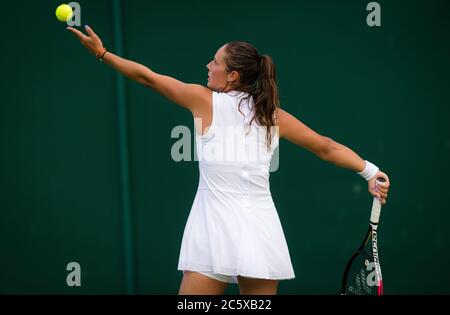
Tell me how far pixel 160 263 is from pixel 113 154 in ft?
2.38

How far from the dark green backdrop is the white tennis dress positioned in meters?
1.62

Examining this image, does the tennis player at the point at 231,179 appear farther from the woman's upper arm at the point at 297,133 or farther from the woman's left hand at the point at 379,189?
the woman's left hand at the point at 379,189

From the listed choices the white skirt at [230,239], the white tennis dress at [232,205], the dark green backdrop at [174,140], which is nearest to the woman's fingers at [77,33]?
the white tennis dress at [232,205]

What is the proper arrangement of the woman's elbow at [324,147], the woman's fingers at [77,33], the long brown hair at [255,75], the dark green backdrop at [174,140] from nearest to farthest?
the woman's fingers at [77,33] < the long brown hair at [255,75] < the woman's elbow at [324,147] < the dark green backdrop at [174,140]

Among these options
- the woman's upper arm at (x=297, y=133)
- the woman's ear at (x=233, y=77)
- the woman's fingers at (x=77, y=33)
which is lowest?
the woman's upper arm at (x=297, y=133)

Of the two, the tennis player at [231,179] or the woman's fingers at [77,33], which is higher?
the woman's fingers at [77,33]

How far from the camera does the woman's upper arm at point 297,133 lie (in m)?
3.81

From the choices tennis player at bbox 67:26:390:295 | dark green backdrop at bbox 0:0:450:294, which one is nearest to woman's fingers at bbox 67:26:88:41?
tennis player at bbox 67:26:390:295

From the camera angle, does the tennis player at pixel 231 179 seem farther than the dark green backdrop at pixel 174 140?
No

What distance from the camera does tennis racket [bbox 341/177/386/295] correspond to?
4.03m

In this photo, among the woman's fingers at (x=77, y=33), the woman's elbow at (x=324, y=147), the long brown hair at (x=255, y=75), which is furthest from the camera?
the woman's elbow at (x=324, y=147)

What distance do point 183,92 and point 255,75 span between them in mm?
351

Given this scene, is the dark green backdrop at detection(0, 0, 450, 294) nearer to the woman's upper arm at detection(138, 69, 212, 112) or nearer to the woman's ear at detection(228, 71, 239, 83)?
the woman's ear at detection(228, 71, 239, 83)
